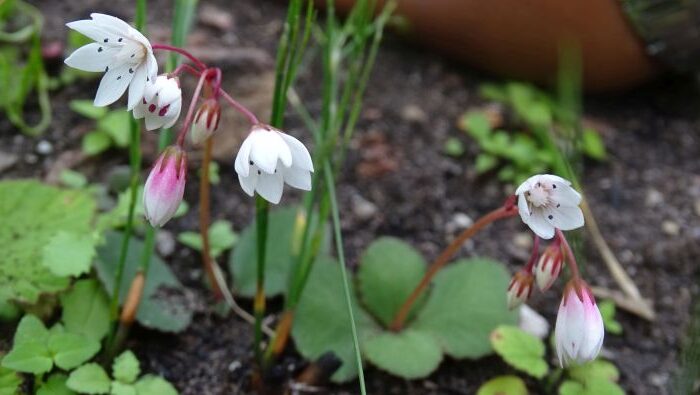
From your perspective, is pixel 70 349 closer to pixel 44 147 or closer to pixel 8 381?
pixel 8 381

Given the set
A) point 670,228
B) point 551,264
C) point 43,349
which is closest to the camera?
point 551,264

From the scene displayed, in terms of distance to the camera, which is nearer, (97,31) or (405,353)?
(97,31)

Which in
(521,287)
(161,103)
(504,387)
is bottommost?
(504,387)

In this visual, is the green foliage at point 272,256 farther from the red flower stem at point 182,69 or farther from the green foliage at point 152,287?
the red flower stem at point 182,69

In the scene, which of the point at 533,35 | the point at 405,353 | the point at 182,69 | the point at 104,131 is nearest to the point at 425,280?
the point at 405,353

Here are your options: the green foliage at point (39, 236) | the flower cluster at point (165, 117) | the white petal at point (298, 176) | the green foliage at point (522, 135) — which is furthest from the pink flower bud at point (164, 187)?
the green foliage at point (522, 135)

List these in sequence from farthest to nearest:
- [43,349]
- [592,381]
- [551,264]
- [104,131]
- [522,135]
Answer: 1. [522,135]
2. [104,131]
3. [592,381]
4. [43,349]
5. [551,264]

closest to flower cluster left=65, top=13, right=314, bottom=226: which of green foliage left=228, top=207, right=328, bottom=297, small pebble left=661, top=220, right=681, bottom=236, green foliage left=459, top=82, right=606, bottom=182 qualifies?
green foliage left=228, top=207, right=328, bottom=297

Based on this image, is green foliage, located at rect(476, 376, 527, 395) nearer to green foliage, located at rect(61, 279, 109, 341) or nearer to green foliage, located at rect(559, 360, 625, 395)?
green foliage, located at rect(559, 360, 625, 395)
